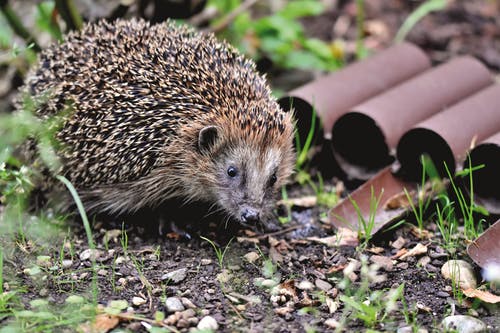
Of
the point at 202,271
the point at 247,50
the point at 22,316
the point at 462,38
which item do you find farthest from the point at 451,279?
the point at 462,38

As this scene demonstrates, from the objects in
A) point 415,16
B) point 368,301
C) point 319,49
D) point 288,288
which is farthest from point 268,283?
point 415,16

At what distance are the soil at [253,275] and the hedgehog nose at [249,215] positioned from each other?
0.25 metres

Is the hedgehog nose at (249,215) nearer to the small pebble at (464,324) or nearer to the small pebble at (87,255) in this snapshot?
the small pebble at (87,255)

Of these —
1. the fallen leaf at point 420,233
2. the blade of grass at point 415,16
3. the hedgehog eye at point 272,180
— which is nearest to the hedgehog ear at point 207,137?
the hedgehog eye at point 272,180

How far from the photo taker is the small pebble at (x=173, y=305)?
4473 mm

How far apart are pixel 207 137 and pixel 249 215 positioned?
2.12ft

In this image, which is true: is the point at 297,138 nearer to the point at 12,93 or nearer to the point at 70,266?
the point at 70,266

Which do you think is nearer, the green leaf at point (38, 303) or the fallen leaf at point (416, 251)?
the green leaf at point (38, 303)

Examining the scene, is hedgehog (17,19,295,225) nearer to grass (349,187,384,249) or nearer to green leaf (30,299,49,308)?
grass (349,187,384,249)

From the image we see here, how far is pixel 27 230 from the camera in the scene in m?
5.40

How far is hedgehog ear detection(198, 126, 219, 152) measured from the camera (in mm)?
5295

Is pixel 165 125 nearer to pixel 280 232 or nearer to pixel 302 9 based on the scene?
pixel 280 232

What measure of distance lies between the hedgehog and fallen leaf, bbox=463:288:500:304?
4.89 ft

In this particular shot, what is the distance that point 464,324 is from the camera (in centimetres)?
430
